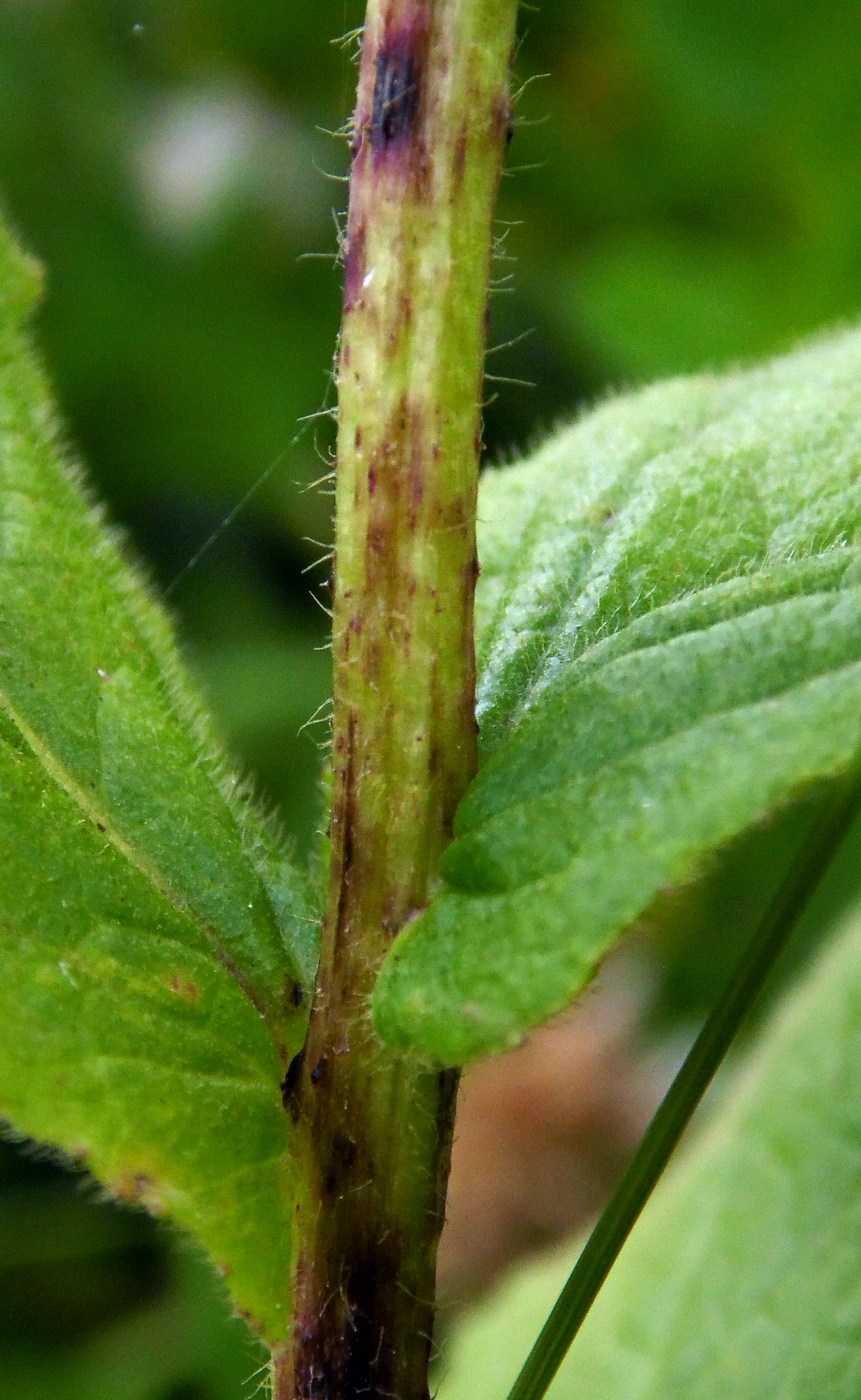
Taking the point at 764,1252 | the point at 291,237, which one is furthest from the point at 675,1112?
the point at 291,237

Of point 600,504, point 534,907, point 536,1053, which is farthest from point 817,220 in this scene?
point 534,907

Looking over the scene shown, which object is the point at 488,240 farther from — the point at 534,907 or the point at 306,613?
the point at 306,613

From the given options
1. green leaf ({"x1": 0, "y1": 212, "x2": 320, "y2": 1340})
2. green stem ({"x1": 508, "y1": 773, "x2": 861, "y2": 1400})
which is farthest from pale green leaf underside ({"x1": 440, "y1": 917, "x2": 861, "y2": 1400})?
green leaf ({"x1": 0, "y1": 212, "x2": 320, "y2": 1340})

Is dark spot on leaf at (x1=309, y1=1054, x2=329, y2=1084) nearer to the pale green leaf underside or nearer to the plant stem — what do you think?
the plant stem

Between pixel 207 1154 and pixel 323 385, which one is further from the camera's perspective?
pixel 323 385

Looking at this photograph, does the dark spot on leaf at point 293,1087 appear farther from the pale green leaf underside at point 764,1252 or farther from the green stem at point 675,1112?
the pale green leaf underside at point 764,1252
